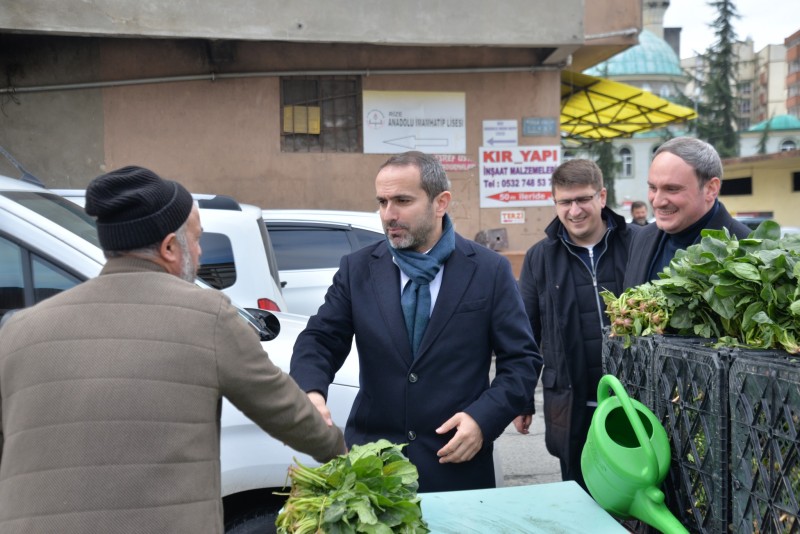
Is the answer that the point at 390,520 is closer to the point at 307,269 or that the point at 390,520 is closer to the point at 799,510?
the point at 799,510

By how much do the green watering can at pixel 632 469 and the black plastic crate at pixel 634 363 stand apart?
82 mm

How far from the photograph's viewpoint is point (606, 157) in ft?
161

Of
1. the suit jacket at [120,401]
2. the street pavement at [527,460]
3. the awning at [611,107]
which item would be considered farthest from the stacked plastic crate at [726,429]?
the awning at [611,107]

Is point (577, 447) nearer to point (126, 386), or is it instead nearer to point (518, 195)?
point (126, 386)

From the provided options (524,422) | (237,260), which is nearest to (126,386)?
(524,422)

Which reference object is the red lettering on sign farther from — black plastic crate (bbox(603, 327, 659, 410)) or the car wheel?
black plastic crate (bbox(603, 327, 659, 410))

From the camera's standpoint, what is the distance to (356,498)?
1968 millimetres

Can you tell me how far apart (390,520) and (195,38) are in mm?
9880

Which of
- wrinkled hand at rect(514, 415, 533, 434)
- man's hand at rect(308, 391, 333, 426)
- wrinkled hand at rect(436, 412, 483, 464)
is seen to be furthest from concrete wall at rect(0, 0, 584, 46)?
wrinkled hand at rect(436, 412, 483, 464)

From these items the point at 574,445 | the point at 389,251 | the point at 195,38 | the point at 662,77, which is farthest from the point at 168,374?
the point at 662,77

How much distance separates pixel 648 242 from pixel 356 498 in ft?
6.16

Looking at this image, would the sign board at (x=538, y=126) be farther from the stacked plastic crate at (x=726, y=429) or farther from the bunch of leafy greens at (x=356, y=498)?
the bunch of leafy greens at (x=356, y=498)

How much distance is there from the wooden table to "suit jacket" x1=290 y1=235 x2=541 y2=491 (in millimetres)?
440

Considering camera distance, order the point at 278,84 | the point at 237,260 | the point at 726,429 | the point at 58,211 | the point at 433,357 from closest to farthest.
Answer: the point at 726,429
the point at 433,357
the point at 58,211
the point at 237,260
the point at 278,84
